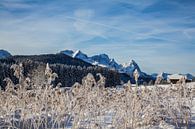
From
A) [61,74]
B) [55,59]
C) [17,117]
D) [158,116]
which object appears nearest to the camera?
[158,116]

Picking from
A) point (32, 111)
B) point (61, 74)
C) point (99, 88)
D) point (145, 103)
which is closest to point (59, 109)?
point (32, 111)

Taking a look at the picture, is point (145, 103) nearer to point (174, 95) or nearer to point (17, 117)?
point (174, 95)

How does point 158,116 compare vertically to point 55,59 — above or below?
below

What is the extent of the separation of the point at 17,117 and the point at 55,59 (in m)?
151

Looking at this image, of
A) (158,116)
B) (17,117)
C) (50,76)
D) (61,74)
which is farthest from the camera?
(61,74)

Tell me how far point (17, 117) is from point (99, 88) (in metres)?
2.03

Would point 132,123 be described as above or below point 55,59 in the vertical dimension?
below

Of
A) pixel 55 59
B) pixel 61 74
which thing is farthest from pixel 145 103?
pixel 55 59

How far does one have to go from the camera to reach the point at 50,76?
22.3 ft

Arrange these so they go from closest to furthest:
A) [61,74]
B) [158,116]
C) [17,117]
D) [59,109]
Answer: [59,109]
[158,116]
[17,117]
[61,74]

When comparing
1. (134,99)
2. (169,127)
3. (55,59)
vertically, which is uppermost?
(55,59)

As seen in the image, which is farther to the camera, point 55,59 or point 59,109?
point 55,59

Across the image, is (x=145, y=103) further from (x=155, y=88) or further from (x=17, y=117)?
(x=17, y=117)

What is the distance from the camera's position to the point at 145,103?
27.0 ft
